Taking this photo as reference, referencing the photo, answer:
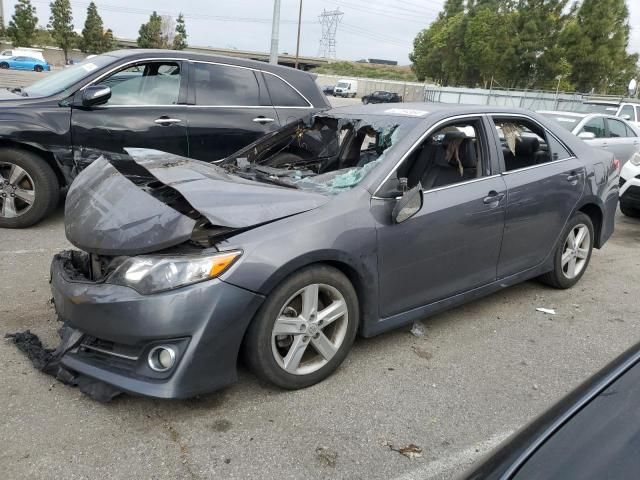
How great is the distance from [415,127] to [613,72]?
1489 inches

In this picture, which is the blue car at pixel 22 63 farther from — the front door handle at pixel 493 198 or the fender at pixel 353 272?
the fender at pixel 353 272

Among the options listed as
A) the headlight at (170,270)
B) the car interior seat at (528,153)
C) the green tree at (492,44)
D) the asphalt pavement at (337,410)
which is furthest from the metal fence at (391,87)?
the headlight at (170,270)

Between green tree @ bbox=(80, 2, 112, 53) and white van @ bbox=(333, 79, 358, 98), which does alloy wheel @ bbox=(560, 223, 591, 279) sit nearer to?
white van @ bbox=(333, 79, 358, 98)

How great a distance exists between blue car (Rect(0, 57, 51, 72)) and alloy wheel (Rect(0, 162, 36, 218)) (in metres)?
50.4

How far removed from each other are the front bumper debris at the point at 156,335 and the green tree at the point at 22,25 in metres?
69.5

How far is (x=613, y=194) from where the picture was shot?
508 cm

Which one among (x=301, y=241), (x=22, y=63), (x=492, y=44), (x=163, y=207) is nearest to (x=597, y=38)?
(x=492, y=44)

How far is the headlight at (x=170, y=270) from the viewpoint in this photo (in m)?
2.69

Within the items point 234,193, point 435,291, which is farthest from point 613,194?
point 234,193

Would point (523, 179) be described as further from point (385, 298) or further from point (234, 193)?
point (234, 193)

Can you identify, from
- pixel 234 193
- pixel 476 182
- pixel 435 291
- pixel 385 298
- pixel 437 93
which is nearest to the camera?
pixel 234 193

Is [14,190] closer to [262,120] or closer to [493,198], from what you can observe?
[262,120]

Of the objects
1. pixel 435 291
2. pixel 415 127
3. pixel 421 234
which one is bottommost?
pixel 435 291

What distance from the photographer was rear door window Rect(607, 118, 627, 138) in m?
10.9
